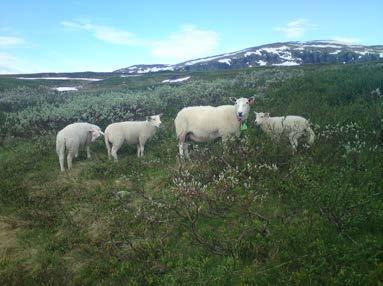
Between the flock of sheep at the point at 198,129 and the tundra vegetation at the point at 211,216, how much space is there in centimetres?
41

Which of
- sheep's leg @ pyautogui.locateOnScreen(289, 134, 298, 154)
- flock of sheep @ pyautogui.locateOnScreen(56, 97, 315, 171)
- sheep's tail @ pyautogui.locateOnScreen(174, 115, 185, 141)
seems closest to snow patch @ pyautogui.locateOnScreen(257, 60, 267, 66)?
flock of sheep @ pyautogui.locateOnScreen(56, 97, 315, 171)

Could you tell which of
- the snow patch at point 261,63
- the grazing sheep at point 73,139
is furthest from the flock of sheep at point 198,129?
the snow patch at point 261,63

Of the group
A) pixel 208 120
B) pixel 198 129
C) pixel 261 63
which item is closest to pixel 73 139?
pixel 198 129

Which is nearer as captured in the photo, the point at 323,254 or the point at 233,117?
the point at 323,254

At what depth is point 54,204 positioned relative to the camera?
9.92m

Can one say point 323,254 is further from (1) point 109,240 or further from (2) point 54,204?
(2) point 54,204

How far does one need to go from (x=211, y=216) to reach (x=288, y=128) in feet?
16.3

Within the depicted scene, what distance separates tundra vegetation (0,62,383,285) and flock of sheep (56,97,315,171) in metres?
0.41

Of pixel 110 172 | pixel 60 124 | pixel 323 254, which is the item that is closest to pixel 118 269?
pixel 323 254

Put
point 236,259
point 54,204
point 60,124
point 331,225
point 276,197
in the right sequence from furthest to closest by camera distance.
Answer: point 60,124
point 54,204
point 276,197
point 331,225
point 236,259

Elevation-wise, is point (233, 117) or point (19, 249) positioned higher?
point (233, 117)

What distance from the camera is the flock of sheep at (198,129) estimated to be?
38.7ft

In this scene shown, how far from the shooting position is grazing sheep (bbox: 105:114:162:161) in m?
13.7

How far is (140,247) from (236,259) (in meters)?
1.89
